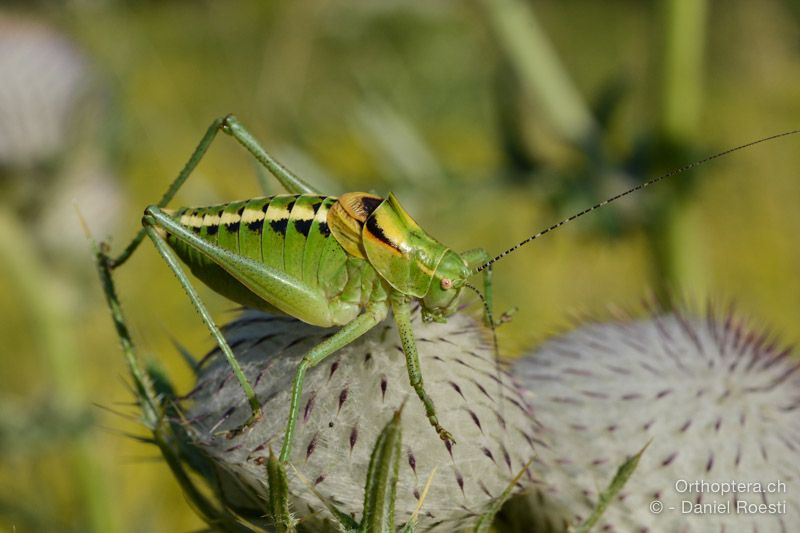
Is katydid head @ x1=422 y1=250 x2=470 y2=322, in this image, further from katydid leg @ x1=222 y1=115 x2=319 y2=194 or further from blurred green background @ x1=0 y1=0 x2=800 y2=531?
katydid leg @ x1=222 y1=115 x2=319 y2=194

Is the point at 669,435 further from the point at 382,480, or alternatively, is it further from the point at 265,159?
the point at 265,159

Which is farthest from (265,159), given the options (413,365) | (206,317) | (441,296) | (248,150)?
(413,365)

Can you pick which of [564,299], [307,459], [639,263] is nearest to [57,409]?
[307,459]

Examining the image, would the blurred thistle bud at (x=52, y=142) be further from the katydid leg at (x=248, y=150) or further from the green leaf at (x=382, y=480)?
the green leaf at (x=382, y=480)

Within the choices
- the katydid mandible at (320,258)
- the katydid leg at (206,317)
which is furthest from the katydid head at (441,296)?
the katydid leg at (206,317)

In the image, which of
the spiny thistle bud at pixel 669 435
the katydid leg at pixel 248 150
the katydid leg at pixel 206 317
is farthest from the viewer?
the katydid leg at pixel 248 150

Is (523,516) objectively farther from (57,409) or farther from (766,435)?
(57,409)
